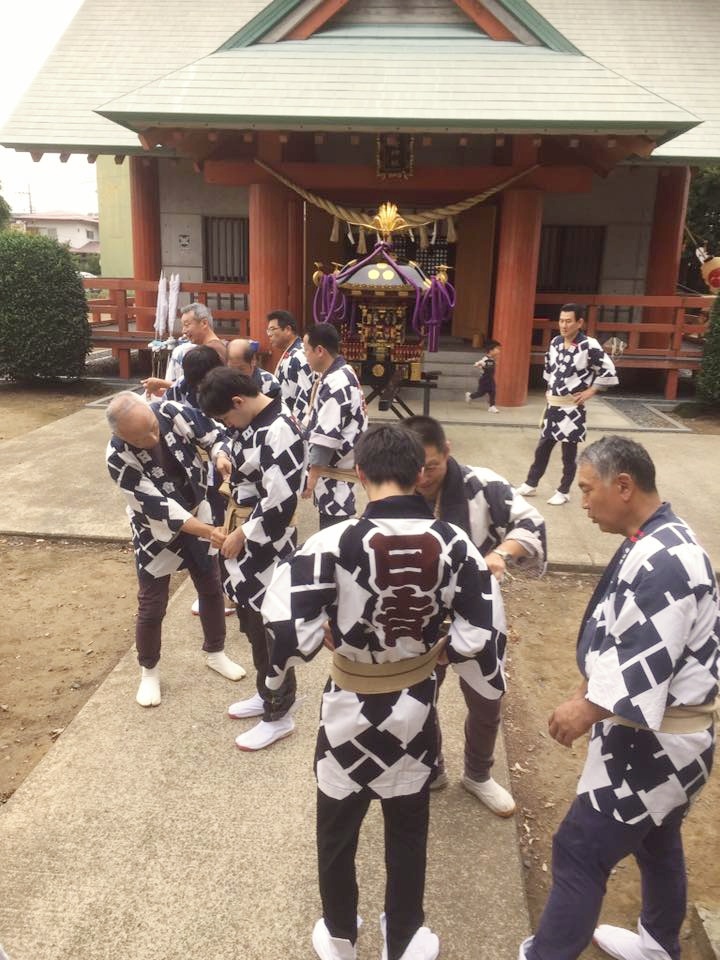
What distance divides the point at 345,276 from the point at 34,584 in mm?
5424

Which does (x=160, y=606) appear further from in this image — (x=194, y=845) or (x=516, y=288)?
(x=516, y=288)

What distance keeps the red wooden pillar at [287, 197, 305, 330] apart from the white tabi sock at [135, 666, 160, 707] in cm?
883

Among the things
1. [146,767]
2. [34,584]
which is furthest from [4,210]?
[146,767]

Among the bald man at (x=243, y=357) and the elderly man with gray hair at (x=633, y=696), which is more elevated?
the bald man at (x=243, y=357)

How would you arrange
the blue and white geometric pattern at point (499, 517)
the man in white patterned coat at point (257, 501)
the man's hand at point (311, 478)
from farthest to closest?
the man's hand at point (311, 478) < the man in white patterned coat at point (257, 501) < the blue and white geometric pattern at point (499, 517)

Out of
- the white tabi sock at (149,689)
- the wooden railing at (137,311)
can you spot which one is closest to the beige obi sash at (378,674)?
the white tabi sock at (149,689)

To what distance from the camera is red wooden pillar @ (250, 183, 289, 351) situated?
10.8 m

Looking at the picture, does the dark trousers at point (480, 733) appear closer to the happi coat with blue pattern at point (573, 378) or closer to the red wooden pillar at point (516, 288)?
the happi coat with blue pattern at point (573, 378)

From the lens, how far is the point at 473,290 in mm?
12906

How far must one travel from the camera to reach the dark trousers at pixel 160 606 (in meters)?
3.56

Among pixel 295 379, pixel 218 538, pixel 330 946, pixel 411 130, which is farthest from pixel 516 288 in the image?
pixel 330 946

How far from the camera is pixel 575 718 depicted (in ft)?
6.31

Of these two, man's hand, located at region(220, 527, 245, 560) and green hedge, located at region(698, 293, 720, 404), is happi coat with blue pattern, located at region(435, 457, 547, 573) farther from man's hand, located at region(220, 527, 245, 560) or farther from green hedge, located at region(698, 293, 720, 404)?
green hedge, located at region(698, 293, 720, 404)

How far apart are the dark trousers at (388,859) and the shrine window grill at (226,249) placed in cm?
1287
